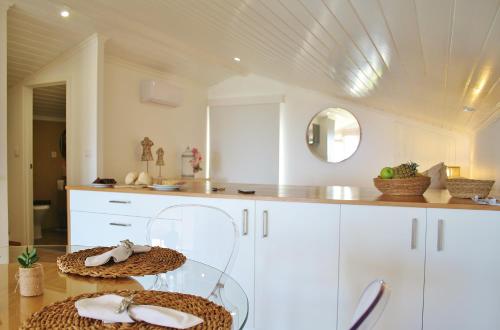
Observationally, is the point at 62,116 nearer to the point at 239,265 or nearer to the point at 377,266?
the point at 239,265

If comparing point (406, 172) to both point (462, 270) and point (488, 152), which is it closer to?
point (462, 270)

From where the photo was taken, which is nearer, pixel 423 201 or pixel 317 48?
pixel 423 201

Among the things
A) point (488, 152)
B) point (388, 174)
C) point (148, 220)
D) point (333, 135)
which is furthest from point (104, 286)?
point (333, 135)

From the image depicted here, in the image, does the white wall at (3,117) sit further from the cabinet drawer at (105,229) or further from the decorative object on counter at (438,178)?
the decorative object on counter at (438,178)

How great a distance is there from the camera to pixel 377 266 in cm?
186

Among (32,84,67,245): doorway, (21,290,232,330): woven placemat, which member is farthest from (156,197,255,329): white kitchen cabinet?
(32,84,67,245): doorway

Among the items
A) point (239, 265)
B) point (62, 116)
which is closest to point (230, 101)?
point (62, 116)

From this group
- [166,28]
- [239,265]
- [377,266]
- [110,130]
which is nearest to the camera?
[377,266]

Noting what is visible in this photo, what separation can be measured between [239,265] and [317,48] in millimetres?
1717

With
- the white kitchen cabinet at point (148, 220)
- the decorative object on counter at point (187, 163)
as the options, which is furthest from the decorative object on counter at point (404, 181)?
the decorative object on counter at point (187, 163)

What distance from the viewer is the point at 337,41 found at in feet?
7.52

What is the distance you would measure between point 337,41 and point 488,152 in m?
2.27

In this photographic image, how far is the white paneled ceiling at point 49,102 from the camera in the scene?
14.5ft

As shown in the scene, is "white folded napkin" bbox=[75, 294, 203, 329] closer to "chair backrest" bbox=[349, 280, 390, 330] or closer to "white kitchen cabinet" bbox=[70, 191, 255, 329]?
"chair backrest" bbox=[349, 280, 390, 330]
